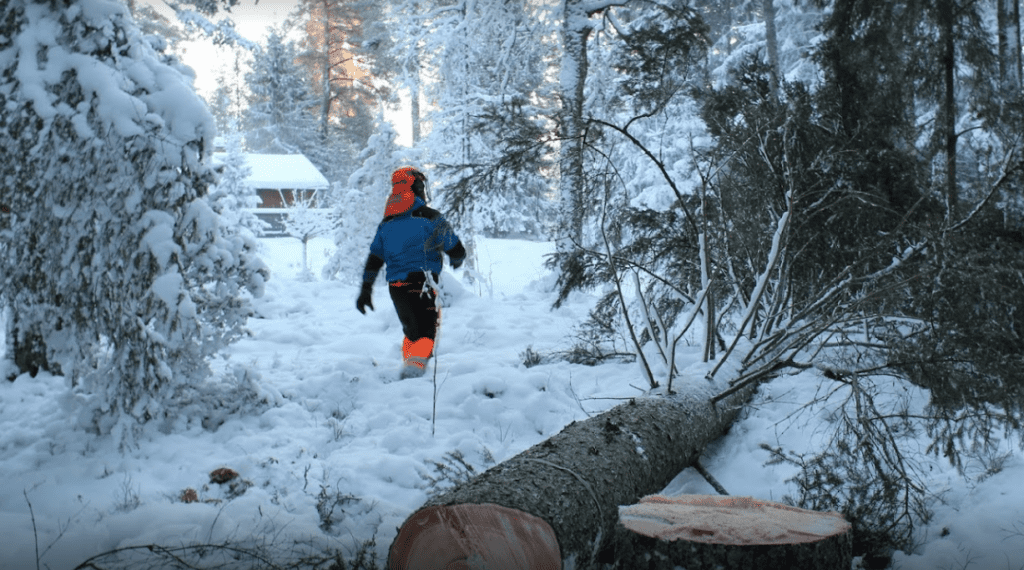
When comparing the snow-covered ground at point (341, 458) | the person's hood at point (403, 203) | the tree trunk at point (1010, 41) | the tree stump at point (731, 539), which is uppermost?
the tree trunk at point (1010, 41)

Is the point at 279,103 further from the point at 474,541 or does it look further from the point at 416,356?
the point at 474,541

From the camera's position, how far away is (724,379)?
161 inches

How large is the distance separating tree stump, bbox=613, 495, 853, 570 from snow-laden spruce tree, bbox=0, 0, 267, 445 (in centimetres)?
299

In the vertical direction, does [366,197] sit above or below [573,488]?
above

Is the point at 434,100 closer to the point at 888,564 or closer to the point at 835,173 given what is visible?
the point at 835,173

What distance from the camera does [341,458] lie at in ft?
11.5

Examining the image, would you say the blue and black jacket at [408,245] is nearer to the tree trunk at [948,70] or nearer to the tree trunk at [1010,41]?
the tree trunk at [948,70]

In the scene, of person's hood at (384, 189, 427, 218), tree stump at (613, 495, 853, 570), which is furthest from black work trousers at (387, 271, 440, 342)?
tree stump at (613, 495, 853, 570)

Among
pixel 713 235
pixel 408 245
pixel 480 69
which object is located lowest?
pixel 408 245

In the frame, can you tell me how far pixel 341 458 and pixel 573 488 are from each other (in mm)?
1778

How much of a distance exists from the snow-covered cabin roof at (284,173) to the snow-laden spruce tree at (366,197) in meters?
13.4

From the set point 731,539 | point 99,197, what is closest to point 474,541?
point 731,539

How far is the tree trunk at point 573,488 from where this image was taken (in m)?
1.83

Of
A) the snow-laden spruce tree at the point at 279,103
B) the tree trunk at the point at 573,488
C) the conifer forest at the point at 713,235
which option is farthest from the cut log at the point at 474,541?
the snow-laden spruce tree at the point at 279,103
